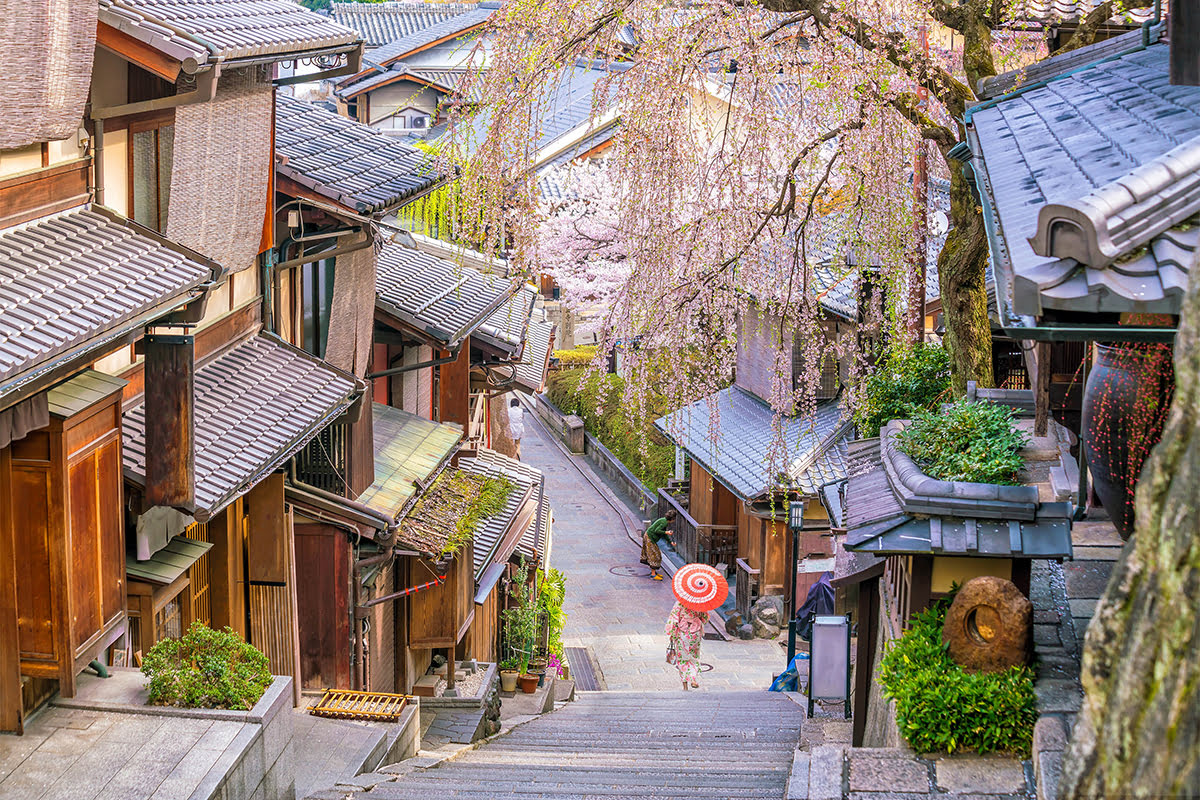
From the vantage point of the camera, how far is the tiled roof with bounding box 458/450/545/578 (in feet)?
57.6

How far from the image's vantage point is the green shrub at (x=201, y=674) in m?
8.70

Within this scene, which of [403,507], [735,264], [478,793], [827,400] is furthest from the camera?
[827,400]

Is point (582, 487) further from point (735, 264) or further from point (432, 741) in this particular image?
point (735, 264)

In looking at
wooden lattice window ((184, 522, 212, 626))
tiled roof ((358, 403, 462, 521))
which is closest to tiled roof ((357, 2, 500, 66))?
tiled roof ((358, 403, 462, 521))

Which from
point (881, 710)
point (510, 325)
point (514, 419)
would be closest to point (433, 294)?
point (510, 325)

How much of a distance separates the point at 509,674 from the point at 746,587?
772 centimetres

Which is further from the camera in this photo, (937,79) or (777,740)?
(777,740)

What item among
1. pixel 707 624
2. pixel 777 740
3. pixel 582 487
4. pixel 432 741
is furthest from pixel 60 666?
pixel 582 487

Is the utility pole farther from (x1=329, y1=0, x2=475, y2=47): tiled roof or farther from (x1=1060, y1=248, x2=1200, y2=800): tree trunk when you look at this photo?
(x1=329, y1=0, x2=475, y2=47): tiled roof

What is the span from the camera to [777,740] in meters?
15.5

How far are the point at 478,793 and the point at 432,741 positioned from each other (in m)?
5.42

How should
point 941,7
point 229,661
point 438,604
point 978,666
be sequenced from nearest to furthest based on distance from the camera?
point 978,666 → point 229,661 → point 941,7 → point 438,604

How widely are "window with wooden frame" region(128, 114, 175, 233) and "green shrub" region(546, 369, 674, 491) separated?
19.4 metres

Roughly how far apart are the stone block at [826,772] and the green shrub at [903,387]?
17.3 ft
